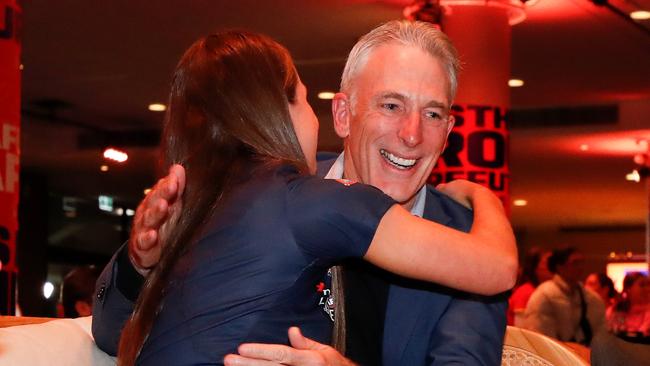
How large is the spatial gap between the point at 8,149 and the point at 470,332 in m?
3.06

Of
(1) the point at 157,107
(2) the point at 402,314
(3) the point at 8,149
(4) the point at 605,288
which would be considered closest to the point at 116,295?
(2) the point at 402,314

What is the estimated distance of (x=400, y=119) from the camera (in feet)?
7.77

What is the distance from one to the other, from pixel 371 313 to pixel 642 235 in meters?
25.7

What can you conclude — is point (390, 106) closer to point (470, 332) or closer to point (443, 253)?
point (470, 332)

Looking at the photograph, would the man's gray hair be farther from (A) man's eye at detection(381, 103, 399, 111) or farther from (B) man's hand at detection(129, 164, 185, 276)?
(B) man's hand at detection(129, 164, 185, 276)

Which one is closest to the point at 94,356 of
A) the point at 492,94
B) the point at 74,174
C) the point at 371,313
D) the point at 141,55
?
the point at 371,313

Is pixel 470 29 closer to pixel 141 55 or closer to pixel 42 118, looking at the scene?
pixel 141 55

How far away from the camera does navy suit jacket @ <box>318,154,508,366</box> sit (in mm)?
2010

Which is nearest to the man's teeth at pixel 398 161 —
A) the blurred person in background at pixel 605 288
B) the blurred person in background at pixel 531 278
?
the blurred person in background at pixel 531 278

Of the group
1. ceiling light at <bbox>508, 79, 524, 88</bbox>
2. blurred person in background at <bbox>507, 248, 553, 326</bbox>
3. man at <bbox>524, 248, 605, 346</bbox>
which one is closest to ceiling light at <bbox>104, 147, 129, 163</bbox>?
ceiling light at <bbox>508, 79, 524, 88</bbox>

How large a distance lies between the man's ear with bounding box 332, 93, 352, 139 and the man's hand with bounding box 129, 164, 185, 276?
34.4 inches

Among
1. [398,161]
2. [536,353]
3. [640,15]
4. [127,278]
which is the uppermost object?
[640,15]

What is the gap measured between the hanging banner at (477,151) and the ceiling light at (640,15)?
2.05 meters

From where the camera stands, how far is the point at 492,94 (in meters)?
7.91
